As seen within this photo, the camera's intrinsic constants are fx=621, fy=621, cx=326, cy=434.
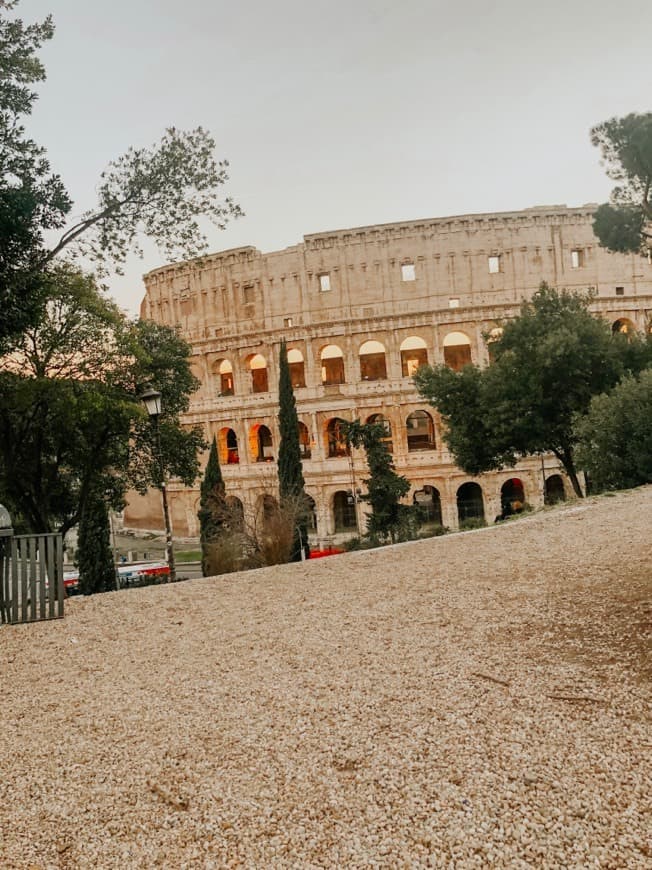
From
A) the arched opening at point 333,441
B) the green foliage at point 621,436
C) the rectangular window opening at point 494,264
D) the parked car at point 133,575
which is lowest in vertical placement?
the parked car at point 133,575

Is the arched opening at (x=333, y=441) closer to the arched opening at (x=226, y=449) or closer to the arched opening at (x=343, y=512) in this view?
the arched opening at (x=343, y=512)

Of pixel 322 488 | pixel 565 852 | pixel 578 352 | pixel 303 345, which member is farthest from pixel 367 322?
pixel 565 852

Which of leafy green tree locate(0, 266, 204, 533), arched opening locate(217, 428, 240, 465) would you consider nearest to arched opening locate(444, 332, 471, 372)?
arched opening locate(217, 428, 240, 465)

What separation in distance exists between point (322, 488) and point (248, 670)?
30.7 meters

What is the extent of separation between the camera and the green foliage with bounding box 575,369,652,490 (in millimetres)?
15789

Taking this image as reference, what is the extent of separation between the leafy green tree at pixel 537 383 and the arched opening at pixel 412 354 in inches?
597

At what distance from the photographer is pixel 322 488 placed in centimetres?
3597

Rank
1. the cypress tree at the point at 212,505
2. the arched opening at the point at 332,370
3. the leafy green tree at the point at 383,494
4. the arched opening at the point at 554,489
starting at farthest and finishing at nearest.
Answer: the arched opening at the point at 332,370
the arched opening at the point at 554,489
the cypress tree at the point at 212,505
the leafy green tree at the point at 383,494

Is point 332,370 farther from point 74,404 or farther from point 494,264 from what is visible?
point 74,404

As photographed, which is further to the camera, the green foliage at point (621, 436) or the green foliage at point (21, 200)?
the green foliage at point (621, 436)

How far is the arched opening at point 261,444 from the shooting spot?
125 ft

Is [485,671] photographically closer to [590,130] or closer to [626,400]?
[626,400]

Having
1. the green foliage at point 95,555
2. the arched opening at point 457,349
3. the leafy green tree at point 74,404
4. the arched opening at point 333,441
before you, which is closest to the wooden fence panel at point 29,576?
the leafy green tree at point 74,404

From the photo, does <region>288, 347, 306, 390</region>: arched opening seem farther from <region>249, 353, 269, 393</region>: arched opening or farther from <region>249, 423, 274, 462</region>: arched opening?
<region>249, 423, 274, 462</region>: arched opening
